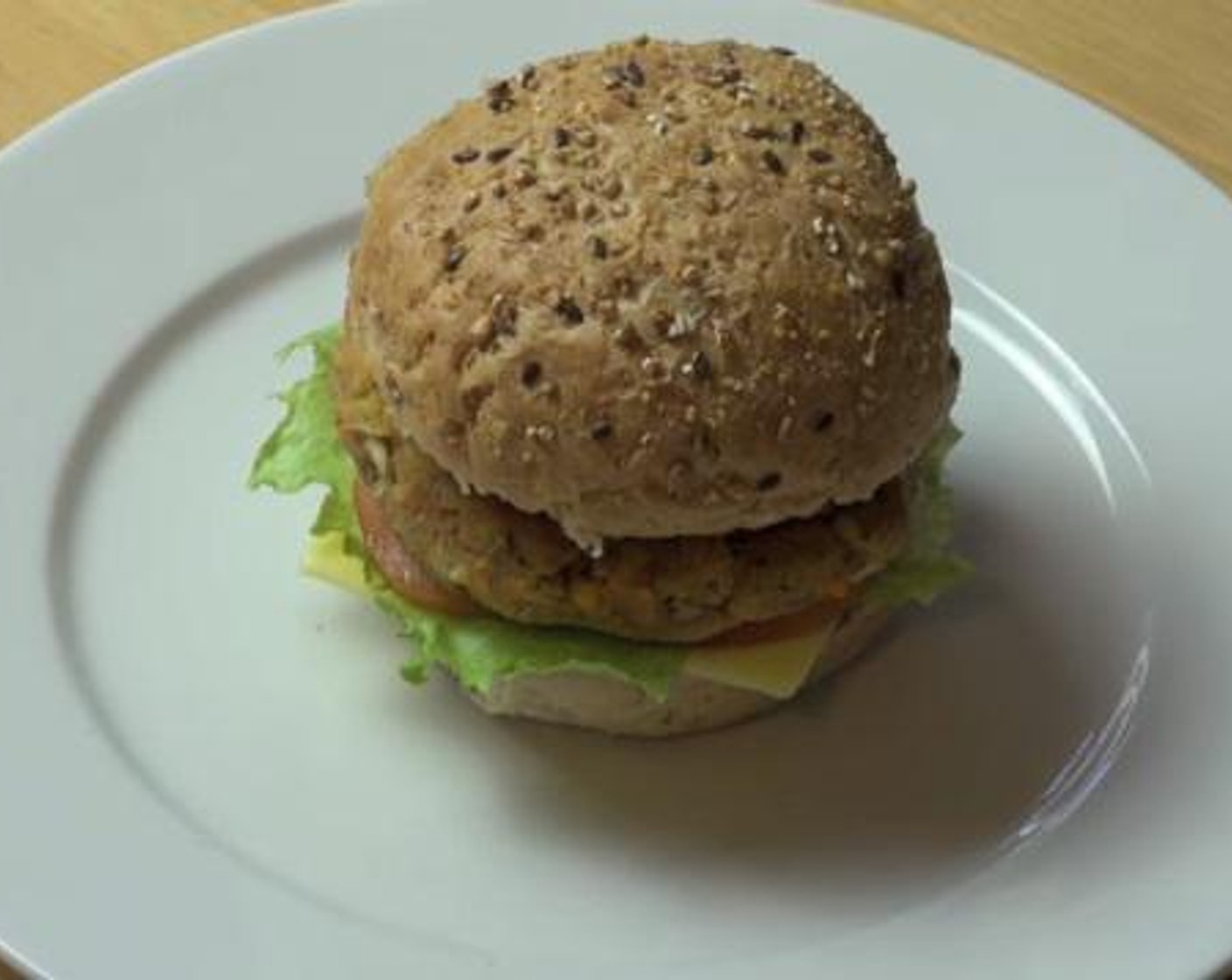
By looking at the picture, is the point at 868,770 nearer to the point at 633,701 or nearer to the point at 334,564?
the point at 633,701

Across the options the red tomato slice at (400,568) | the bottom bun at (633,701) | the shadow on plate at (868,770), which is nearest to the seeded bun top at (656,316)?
the red tomato slice at (400,568)

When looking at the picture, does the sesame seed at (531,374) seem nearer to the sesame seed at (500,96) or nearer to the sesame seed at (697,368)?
the sesame seed at (697,368)

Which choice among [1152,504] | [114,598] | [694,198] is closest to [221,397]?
[114,598]

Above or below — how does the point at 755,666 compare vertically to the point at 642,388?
below

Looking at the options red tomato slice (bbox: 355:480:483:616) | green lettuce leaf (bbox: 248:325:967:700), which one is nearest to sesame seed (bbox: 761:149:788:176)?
green lettuce leaf (bbox: 248:325:967:700)

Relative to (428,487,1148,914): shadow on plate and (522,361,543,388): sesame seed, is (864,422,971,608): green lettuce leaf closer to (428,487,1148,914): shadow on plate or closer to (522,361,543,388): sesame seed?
(428,487,1148,914): shadow on plate

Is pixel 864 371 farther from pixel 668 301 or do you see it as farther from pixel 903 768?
pixel 903 768

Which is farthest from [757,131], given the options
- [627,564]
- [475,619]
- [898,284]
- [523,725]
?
[523,725]
